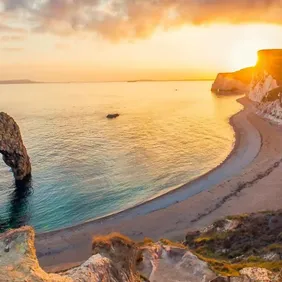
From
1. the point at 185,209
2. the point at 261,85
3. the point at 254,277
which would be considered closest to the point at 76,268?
the point at 254,277

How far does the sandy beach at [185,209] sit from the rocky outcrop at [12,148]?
58.5 ft

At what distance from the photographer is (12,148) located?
159ft

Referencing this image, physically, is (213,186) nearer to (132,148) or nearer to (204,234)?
(204,234)

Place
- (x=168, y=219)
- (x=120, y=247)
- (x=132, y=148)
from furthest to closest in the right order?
(x=132, y=148), (x=168, y=219), (x=120, y=247)

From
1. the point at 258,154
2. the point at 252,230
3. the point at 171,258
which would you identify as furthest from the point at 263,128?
the point at 171,258

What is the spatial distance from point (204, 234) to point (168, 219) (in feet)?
34.1

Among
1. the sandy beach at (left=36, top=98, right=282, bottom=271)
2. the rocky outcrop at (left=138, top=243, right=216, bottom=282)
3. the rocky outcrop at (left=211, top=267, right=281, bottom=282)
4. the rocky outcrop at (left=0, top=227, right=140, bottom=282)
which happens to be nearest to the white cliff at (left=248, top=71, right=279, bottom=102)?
the sandy beach at (left=36, top=98, right=282, bottom=271)

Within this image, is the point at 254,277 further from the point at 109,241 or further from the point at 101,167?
the point at 101,167

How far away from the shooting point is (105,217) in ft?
122

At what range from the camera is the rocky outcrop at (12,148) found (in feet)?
156

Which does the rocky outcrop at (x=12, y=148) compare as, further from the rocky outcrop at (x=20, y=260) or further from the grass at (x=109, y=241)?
the rocky outcrop at (x=20, y=260)

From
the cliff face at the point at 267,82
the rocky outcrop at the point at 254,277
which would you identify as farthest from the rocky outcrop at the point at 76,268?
the cliff face at the point at 267,82

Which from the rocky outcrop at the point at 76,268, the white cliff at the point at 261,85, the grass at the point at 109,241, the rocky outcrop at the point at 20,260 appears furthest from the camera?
the white cliff at the point at 261,85

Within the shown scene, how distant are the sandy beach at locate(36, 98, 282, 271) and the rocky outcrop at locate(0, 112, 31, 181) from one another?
17.8 metres
